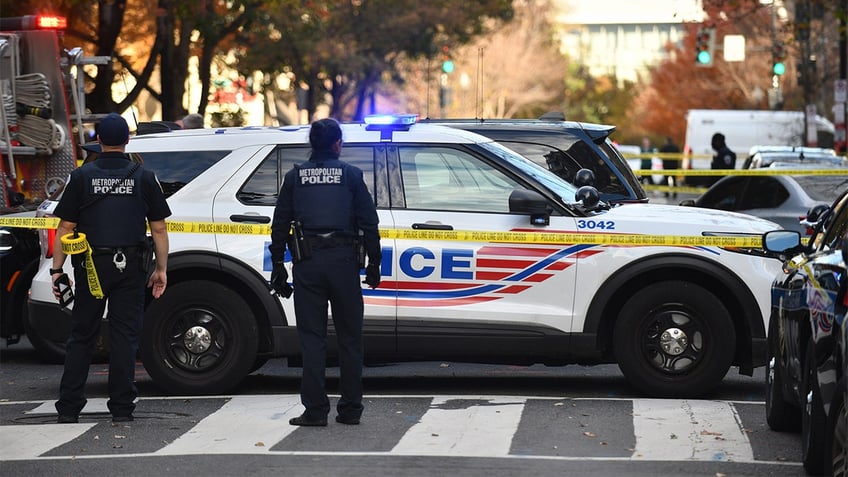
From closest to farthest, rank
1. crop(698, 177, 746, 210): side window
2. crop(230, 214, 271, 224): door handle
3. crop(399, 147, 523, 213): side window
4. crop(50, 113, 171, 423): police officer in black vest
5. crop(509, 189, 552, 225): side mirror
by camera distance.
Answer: crop(50, 113, 171, 423): police officer in black vest
crop(509, 189, 552, 225): side mirror
crop(399, 147, 523, 213): side window
crop(230, 214, 271, 224): door handle
crop(698, 177, 746, 210): side window

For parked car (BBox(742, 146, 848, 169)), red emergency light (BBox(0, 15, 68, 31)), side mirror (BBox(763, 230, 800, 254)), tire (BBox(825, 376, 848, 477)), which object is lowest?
tire (BBox(825, 376, 848, 477))

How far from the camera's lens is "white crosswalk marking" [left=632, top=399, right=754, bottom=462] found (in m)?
7.83

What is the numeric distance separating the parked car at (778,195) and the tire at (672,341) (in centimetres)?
711

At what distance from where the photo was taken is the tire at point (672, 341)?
31.6 feet

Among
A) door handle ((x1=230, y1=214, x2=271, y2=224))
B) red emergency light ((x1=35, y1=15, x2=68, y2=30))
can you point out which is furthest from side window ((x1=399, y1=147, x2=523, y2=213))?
red emergency light ((x1=35, y1=15, x2=68, y2=30))

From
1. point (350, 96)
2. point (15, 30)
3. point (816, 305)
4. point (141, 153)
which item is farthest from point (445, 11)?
point (816, 305)

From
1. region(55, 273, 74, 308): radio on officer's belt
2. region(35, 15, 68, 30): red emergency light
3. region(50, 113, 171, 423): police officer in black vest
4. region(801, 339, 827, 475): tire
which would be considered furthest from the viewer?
region(35, 15, 68, 30): red emergency light

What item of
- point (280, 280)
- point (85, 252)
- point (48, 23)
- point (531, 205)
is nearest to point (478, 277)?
point (531, 205)

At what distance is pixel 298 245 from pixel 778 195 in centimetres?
978

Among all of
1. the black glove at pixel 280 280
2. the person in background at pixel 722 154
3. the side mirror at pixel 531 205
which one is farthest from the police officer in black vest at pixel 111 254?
the person in background at pixel 722 154

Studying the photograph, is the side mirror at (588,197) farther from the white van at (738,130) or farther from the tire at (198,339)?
the white van at (738,130)

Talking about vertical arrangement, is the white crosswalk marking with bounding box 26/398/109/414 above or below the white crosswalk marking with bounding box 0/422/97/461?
below

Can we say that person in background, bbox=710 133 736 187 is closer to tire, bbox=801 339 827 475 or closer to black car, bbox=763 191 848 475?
black car, bbox=763 191 848 475

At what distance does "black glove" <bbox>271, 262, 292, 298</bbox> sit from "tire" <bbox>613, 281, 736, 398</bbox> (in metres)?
2.27
